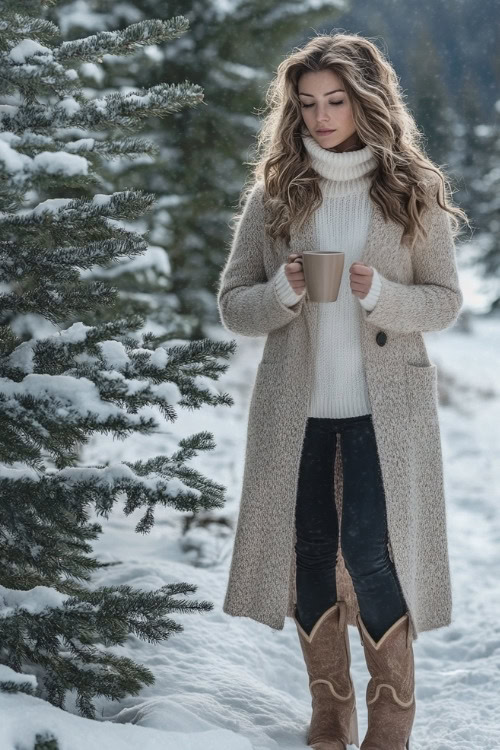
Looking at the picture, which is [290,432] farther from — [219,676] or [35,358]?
[219,676]

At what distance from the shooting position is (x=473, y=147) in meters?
29.7

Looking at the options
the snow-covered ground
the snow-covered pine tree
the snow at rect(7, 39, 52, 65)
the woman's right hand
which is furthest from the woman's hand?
the snow at rect(7, 39, 52, 65)

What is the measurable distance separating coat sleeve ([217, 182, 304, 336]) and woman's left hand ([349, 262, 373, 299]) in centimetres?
22

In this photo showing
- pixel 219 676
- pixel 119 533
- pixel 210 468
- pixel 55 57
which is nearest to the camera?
pixel 55 57

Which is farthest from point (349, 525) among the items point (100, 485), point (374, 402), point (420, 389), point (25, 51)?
point (25, 51)

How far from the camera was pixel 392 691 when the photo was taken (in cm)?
296

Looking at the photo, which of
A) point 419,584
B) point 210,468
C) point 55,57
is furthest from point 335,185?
point 210,468

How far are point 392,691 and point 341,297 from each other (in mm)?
1318

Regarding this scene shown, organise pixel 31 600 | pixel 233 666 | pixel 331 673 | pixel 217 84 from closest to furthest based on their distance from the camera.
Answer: pixel 31 600
pixel 331 673
pixel 233 666
pixel 217 84

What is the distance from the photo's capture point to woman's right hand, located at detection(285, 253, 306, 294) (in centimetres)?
277

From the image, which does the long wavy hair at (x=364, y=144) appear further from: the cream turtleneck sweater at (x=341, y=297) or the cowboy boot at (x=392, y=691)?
the cowboy boot at (x=392, y=691)

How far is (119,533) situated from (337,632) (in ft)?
8.84

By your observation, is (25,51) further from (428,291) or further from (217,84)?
(217,84)

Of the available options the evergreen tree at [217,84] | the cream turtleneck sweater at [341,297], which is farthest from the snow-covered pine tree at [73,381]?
the evergreen tree at [217,84]
